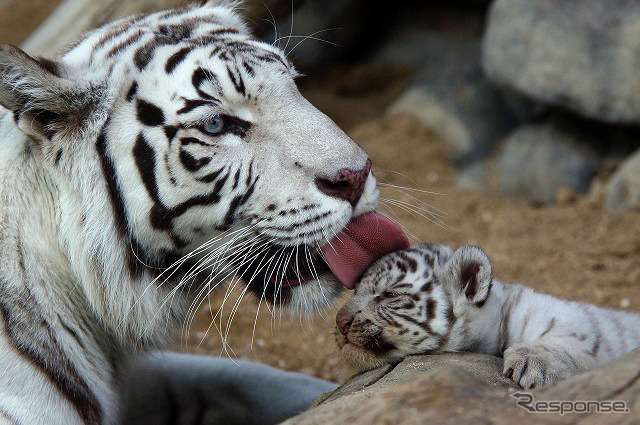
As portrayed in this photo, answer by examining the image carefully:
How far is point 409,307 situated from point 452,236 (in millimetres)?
2136

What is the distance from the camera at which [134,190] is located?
216cm

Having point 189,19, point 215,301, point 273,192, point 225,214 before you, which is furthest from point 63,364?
point 215,301

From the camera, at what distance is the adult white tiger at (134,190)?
2.12 metres

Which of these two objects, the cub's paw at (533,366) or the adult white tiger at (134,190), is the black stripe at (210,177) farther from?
the cub's paw at (533,366)

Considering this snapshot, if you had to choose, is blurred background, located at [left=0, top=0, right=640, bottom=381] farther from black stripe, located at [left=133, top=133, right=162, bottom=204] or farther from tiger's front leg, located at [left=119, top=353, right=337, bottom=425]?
black stripe, located at [left=133, top=133, right=162, bottom=204]

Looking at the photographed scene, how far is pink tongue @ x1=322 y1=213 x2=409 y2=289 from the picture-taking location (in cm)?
221

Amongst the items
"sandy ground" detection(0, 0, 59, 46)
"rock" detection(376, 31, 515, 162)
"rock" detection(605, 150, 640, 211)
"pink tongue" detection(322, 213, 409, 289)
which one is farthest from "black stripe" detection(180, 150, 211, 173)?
"sandy ground" detection(0, 0, 59, 46)

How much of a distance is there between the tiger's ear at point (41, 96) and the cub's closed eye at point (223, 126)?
29 cm

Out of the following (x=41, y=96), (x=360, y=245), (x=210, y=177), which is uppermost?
(x=41, y=96)

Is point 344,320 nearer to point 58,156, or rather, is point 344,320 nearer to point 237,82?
point 237,82

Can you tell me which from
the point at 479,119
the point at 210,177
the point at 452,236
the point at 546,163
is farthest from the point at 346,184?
the point at 479,119

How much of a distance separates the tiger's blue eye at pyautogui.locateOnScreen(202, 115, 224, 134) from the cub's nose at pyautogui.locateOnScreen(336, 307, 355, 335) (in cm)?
60

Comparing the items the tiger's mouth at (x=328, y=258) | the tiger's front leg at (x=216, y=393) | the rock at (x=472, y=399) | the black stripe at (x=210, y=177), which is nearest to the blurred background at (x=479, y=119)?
the tiger's front leg at (x=216, y=393)

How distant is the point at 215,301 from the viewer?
4062 millimetres
